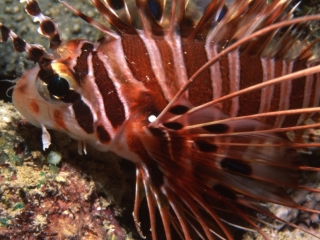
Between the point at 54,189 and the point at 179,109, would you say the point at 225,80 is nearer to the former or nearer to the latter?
the point at 179,109

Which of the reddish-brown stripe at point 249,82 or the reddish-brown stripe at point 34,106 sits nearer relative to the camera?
the reddish-brown stripe at point 34,106

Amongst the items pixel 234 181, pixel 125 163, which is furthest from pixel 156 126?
pixel 125 163

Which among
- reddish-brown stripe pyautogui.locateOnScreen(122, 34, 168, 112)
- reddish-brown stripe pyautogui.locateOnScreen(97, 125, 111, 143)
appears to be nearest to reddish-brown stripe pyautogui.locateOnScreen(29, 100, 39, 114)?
reddish-brown stripe pyautogui.locateOnScreen(97, 125, 111, 143)

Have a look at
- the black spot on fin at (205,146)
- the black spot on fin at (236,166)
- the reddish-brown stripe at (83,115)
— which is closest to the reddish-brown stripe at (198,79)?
the black spot on fin at (205,146)

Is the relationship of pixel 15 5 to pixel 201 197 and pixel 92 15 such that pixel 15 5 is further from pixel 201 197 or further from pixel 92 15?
pixel 201 197

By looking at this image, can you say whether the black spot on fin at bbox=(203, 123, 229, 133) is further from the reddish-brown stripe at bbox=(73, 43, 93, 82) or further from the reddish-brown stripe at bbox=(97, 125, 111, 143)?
the reddish-brown stripe at bbox=(73, 43, 93, 82)

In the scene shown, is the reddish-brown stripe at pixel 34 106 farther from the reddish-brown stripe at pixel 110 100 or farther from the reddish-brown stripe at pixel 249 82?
the reddish-brown stripe at pixel 249 82

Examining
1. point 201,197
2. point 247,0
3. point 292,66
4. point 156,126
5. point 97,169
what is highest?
point 247,0
